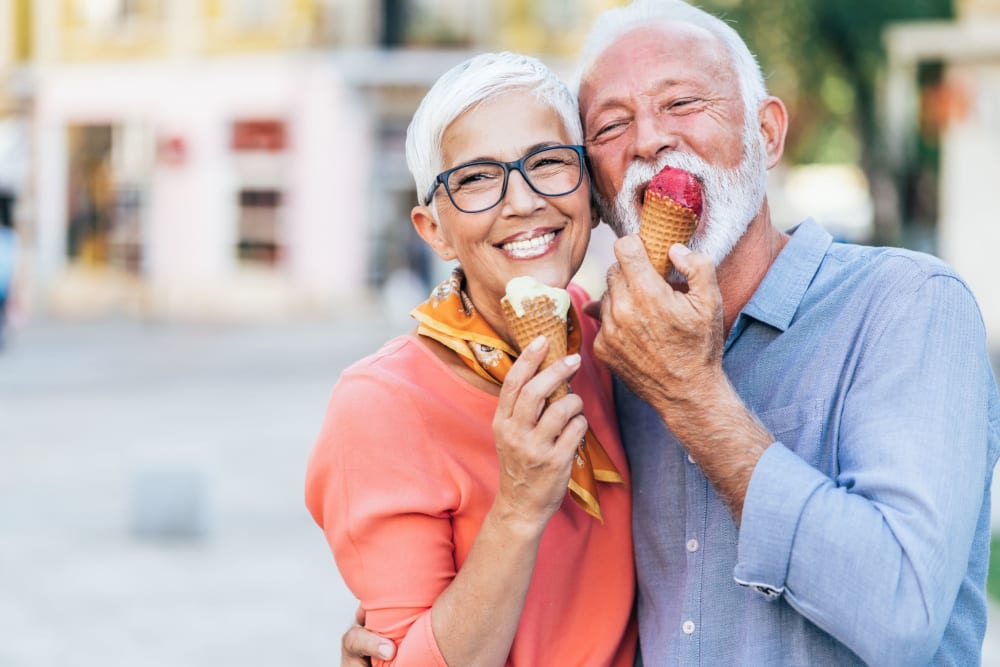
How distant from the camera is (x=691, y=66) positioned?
94.7 inches

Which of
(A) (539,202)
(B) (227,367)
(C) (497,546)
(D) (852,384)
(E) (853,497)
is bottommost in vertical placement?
(B) (227,367)

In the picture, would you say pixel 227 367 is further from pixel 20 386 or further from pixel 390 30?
pixel 390 30

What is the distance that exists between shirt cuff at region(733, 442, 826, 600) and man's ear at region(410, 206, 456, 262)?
83cm

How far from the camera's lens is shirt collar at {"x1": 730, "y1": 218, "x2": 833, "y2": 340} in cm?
231

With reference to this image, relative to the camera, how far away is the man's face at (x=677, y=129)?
2387 mm

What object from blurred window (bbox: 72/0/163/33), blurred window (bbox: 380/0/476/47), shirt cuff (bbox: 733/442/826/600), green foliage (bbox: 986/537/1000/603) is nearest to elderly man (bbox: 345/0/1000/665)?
shirt cuff (bbox: 733/442/826/600)

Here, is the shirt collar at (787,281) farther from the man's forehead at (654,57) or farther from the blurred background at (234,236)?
the blurred background at (234,236)

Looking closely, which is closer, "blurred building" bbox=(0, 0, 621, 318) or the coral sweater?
the coral sweater

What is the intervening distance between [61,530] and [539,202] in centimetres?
706

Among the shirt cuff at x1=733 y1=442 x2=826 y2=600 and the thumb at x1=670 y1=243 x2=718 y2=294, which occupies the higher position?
the thumb at x1=670 y1=243 x2=718 y2=294

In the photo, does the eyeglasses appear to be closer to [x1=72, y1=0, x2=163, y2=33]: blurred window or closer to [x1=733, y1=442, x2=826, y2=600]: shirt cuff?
[x1=733, y1=442, x2=826, y2=600]: shirt cuff

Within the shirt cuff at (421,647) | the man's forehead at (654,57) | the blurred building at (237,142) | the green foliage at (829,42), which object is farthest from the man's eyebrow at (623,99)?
the blurred building at (237,142)

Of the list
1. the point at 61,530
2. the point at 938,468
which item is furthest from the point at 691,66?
the point at 61,530

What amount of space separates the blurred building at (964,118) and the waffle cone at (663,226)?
1479cm
